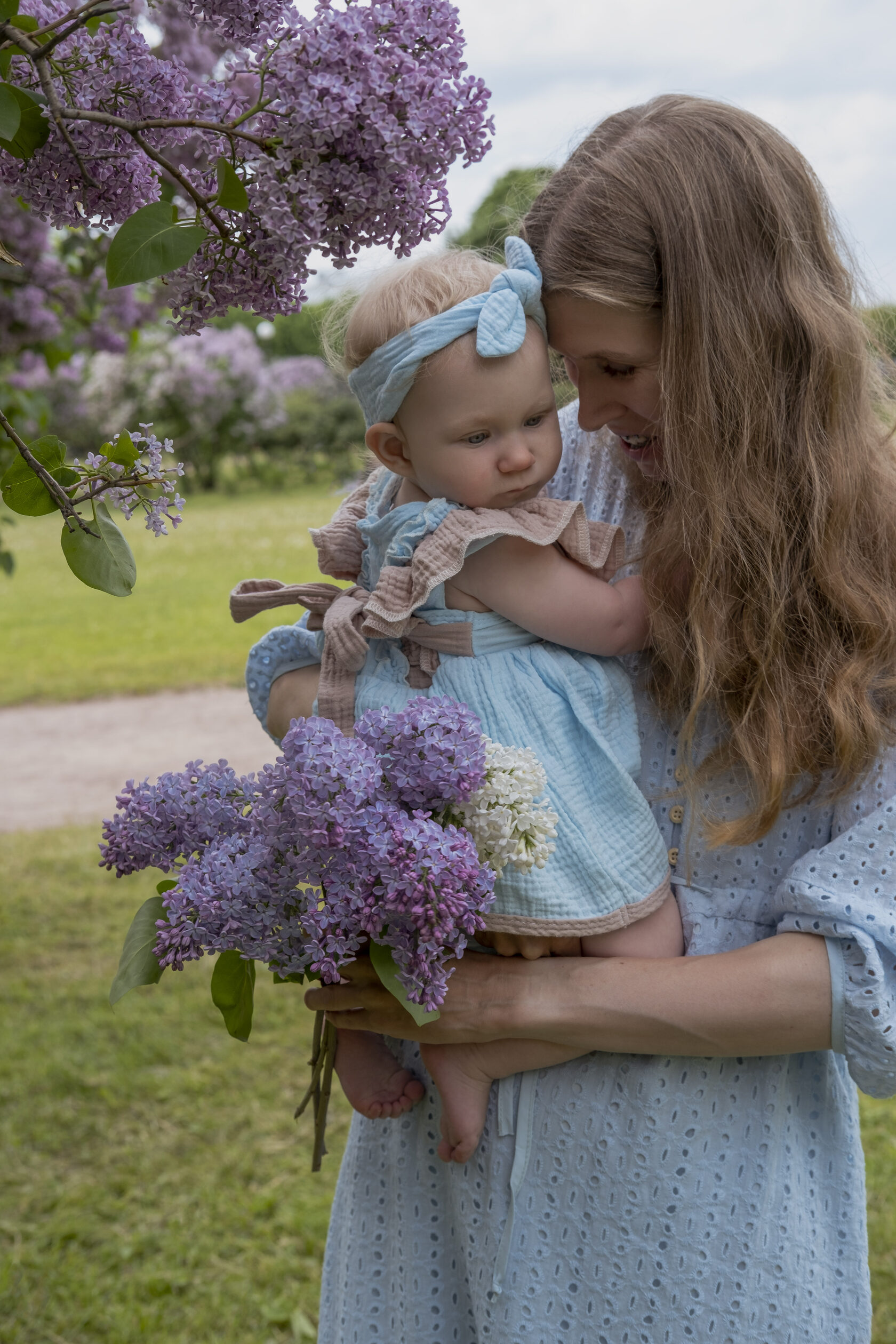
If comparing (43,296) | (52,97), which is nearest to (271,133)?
(52,97)

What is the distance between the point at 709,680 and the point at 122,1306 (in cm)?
249

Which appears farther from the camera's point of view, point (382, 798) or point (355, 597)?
point (355, 597)

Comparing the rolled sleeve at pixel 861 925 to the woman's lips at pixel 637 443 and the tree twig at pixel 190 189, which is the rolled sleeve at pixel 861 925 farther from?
the tree twig at pixel 190 189

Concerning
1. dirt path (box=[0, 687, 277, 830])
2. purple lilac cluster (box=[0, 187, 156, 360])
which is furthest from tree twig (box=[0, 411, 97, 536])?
dirt path (box=[0, 687, 277, 830])

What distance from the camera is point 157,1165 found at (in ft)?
11.8

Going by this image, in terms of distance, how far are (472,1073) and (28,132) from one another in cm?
118

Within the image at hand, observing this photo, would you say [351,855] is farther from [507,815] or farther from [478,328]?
[478,328]

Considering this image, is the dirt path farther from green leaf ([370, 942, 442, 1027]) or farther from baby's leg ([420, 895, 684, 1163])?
green leaf ([370, 942, 442, 1027])

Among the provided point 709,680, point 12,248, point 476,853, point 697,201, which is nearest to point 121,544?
point 476,853

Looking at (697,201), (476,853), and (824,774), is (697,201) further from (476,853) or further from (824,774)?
(476,853)

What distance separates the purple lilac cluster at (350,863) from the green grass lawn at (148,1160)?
2.27 metres

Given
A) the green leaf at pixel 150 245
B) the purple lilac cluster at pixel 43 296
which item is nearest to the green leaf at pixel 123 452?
the green leaf at pixel 150 245

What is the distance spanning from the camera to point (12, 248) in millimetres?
3236

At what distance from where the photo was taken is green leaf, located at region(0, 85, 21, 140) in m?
0.91
